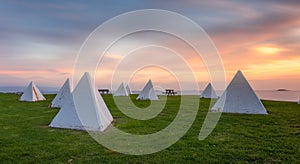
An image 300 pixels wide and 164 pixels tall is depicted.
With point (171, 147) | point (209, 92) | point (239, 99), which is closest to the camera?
point (171, 147)

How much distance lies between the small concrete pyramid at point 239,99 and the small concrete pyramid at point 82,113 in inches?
324

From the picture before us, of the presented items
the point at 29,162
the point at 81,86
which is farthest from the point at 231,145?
the point at 81,86

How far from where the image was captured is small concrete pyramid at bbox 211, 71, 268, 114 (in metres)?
14.6

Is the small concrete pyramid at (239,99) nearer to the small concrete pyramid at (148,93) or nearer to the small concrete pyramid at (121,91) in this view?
the small concrete pyramid at (148,93)

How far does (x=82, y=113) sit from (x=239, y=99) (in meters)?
9.58

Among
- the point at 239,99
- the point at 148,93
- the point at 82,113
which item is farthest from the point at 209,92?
the point at 82,113

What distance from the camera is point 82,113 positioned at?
952cm

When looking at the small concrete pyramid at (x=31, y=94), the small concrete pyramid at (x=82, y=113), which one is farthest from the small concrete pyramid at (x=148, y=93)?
the small concrete pyramid at (x=82, y=113)

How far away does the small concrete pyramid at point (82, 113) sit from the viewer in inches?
365

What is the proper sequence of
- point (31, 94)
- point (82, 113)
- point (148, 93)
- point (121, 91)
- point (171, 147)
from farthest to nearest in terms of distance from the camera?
point (121, 91) < point (148, 93) < point (31, 94) < point (82, 113) < point (171, 147)

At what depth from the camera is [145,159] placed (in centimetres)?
589

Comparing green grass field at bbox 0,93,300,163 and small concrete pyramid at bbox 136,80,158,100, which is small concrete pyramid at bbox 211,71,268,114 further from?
small concrete pyramid at bbox 136,80,158,100

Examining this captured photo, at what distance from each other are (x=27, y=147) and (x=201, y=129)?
19.4ft

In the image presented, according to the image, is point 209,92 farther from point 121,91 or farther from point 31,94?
point 31,94
